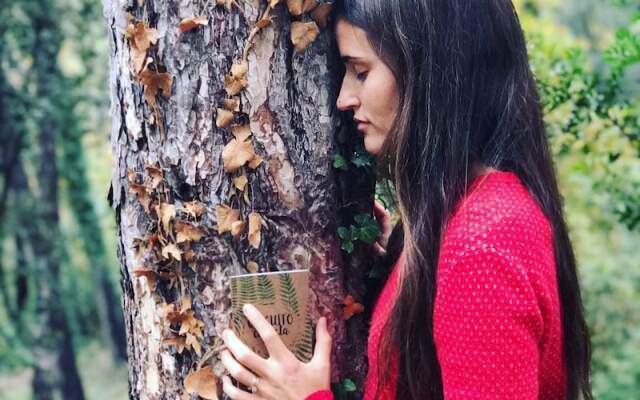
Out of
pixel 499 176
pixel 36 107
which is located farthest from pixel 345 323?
pixel 36 107

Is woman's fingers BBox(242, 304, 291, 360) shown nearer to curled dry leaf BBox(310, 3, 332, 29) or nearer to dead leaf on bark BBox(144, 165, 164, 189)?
dead leaf on bark BBox(144, 165, 164, 189)

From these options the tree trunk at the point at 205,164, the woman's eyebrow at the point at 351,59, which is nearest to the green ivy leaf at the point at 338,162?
the tree trunk at the point at 205,164

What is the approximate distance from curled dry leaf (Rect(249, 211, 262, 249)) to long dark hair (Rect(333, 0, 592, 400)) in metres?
0.36

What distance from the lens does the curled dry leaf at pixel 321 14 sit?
1732 millimetres

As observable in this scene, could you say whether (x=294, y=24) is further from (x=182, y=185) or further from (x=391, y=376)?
(x=391, y=376)

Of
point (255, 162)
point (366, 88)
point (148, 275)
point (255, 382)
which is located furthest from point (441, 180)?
point (148, 275)

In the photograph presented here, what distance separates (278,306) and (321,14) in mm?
748

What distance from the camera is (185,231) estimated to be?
1.69 m

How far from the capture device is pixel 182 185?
1696 mm

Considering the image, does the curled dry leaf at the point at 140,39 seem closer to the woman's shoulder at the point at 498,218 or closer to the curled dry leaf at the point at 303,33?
the curled dry leaf at the point at 303,33

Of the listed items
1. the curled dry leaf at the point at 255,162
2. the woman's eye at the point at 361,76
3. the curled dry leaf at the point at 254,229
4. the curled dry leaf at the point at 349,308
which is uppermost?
the woman's eye at the point at 361,76

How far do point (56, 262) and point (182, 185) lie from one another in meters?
7.11

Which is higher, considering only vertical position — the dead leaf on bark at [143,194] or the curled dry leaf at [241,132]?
the curled dry leaf at [241,132]

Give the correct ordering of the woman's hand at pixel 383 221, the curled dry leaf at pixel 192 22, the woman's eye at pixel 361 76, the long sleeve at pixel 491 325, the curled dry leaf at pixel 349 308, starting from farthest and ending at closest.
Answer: the woman's hand at pixel 383 221, the curled dry leaf at pixel 349 308, the woman's eye at pixel 361 76, the curled dry leaf at pixel 192 22, the long sleeve at pixel 491 325
